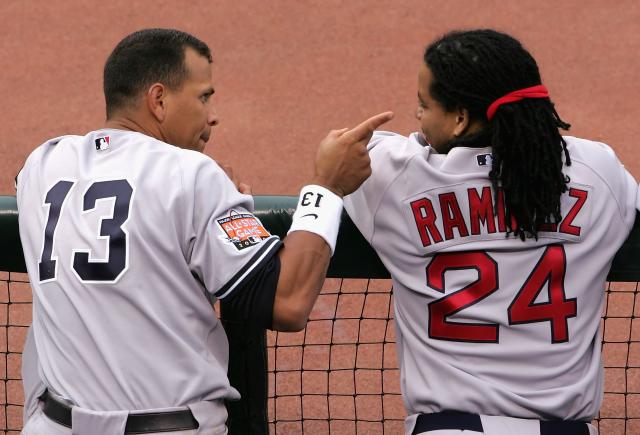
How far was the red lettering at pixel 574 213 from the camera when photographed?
2436mm

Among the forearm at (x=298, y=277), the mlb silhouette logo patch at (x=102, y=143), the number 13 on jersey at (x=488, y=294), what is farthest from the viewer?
the mlb silhouette logo patch at (x=102, y=143)

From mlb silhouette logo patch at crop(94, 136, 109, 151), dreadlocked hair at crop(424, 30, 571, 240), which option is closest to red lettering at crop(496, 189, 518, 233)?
dreadlocked hair at crop(424, 30, 571, 240)

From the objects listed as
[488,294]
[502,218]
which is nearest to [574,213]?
[502,218]

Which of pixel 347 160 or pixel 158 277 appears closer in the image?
pixel 158 277

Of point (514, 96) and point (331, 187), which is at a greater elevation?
point (514, 96)

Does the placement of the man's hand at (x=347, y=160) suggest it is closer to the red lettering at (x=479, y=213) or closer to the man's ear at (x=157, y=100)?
the red lettering at (x=479, y=213)

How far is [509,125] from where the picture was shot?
244 cm

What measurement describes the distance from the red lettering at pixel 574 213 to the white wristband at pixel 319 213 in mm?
505

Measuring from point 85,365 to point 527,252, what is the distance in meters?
1.00

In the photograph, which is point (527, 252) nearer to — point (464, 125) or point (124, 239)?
point (464, 125)

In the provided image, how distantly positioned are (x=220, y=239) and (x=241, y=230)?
0.06m

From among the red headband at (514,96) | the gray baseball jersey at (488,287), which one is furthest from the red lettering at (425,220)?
the red headband at (514,96)

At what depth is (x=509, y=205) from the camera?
242 cm

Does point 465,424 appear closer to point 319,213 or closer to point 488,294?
point 488,294
